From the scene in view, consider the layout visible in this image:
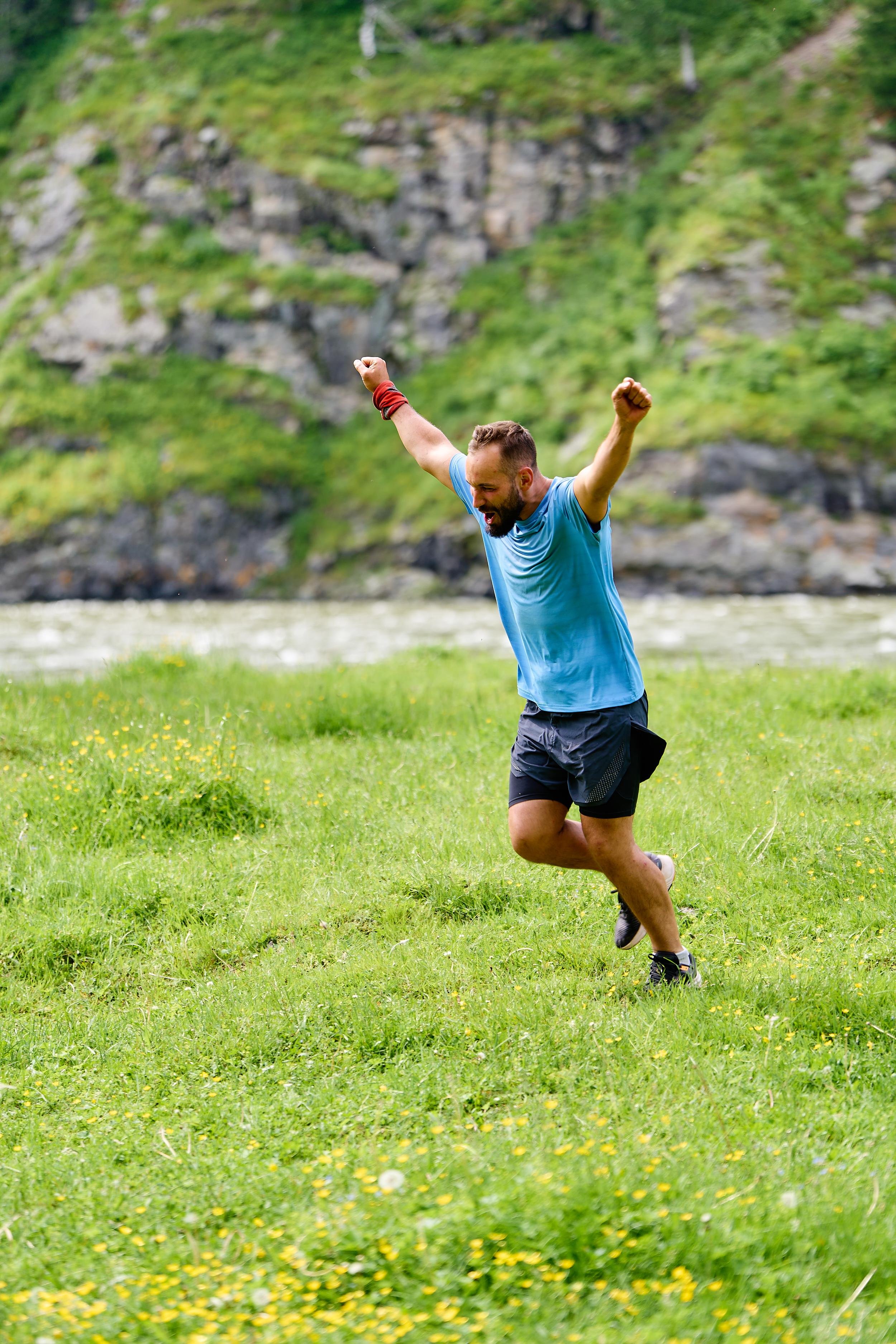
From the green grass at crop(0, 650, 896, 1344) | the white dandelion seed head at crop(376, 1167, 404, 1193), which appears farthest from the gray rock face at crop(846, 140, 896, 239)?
the white dandelion seed head at crop(376, 1167, 404, 1193)

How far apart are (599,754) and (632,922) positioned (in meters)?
1.12

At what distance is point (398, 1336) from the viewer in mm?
3252

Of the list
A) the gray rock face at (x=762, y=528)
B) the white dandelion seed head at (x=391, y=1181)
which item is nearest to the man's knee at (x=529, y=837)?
the white dandelion seed head at (x=391, y=1181)

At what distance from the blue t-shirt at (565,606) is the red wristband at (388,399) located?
1.18 m

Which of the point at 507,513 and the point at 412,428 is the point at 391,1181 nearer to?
the point at 507,513

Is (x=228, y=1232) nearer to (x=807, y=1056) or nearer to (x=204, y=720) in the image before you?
(x=807, y=1056)

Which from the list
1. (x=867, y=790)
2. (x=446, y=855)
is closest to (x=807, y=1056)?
(x=446, y=855)

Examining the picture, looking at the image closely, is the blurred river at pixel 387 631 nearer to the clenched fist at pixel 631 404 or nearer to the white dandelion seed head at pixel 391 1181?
the clenched fist at pixel 631 404

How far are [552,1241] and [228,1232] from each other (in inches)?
42.0

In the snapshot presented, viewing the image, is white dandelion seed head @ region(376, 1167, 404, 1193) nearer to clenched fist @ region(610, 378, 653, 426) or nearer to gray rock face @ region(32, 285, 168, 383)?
clenched fist @ region(610, 378, 653, 426)

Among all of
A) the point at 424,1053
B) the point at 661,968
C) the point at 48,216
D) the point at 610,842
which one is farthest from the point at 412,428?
the point at 48,216

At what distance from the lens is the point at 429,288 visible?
44.1 metres

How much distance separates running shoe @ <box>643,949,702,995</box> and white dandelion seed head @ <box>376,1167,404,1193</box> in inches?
81.8

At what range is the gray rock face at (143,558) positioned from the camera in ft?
124
